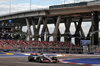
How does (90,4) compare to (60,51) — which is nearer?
(60,51)

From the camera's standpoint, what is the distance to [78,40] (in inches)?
3647

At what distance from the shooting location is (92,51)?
55.9 meters

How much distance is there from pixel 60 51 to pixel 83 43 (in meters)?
31.9

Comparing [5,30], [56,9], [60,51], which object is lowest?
[60,51]

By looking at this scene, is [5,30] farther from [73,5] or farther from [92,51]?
[92,51]

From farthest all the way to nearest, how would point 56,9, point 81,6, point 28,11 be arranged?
point 28,11 → point 56,9 → point 81,6

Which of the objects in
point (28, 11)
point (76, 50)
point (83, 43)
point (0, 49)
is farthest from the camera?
point (83, 43)

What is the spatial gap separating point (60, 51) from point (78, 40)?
36471 millimetres

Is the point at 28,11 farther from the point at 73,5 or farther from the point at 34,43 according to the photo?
the point at 73,5

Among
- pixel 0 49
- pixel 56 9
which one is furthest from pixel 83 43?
pixel 0 49

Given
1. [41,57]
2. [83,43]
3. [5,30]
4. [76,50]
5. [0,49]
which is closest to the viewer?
[41,57]

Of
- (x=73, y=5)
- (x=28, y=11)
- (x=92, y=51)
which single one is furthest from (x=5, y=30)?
(x=92, y=51)

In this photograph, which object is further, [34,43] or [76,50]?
[34,43]

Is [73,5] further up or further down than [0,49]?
further up
